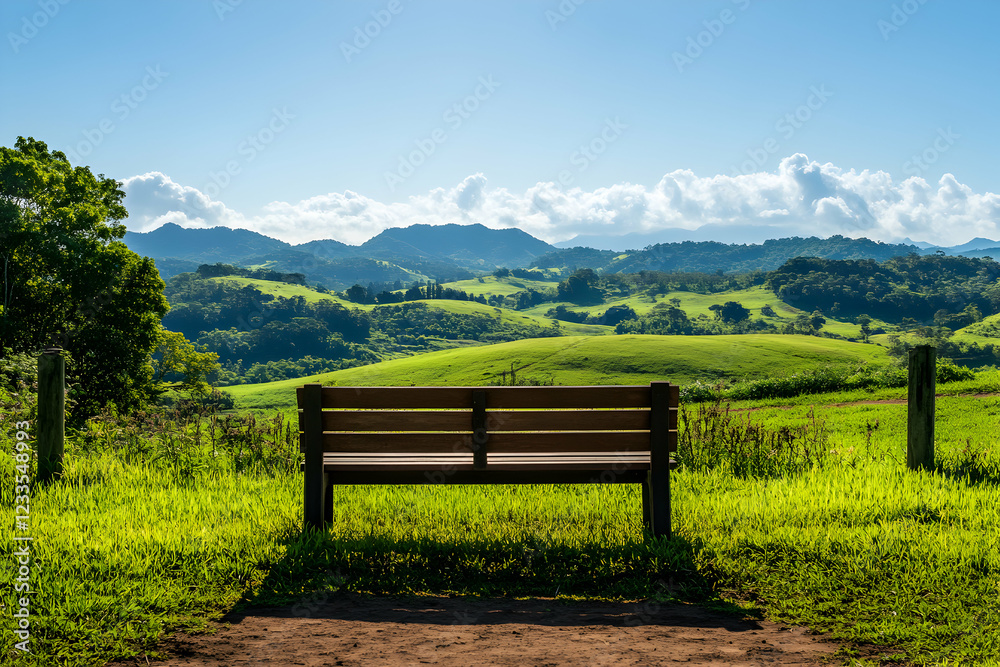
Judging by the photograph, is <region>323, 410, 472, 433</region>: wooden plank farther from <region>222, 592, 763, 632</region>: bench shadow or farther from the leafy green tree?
the leafy green tree

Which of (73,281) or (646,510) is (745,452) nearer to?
(646,510)

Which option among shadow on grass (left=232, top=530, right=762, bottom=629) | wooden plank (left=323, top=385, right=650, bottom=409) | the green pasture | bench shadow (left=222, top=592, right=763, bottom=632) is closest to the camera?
the green pasture

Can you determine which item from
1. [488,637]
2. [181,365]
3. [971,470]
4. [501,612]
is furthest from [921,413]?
[181,365]

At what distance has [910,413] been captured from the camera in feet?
23.8

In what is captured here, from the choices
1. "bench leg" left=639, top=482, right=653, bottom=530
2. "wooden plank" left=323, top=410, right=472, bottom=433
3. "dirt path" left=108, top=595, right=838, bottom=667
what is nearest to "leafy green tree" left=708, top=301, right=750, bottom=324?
"bench leg" left=639, top=482, right=653, bottom=530

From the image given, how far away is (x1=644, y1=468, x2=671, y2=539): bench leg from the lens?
17.1 feet

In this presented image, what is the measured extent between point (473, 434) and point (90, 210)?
30.2 meters

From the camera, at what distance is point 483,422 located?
5191 millimetres

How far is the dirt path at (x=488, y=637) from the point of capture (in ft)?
11.7

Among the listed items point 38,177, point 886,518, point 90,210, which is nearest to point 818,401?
point 886,518

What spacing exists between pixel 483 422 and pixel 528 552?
1.07 m

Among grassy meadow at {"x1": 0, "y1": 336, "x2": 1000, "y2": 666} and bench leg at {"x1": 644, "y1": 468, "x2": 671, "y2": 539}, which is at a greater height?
bench leg at {"x1": 644, "y1": 468, "x2": 671, "y2": 539}

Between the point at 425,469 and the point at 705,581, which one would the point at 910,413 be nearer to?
the point at 705,581

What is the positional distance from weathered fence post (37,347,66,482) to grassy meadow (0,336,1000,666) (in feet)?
0.88
